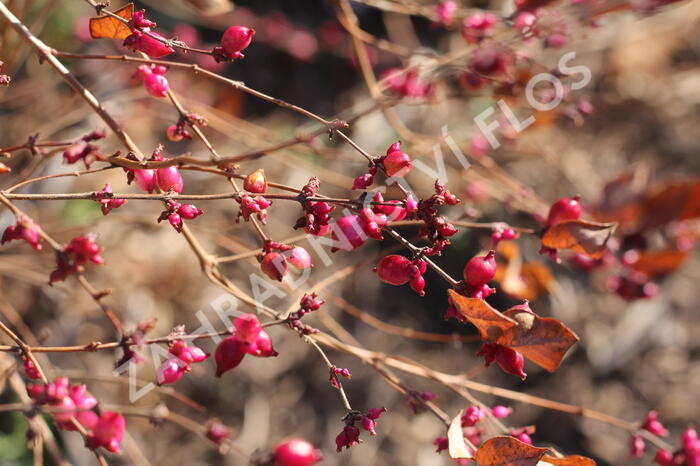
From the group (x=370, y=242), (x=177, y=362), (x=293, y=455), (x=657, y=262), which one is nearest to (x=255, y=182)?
(x=177, y=362)

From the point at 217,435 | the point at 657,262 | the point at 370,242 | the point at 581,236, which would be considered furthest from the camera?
the point at 370,242

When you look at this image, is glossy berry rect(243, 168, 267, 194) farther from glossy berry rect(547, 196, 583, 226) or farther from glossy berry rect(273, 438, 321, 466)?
glossy berry rect(547, 196, 583, 226)

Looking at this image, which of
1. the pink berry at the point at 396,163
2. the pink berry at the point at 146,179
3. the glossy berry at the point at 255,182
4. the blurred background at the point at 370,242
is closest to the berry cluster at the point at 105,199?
the pink berry at the point at 146,179

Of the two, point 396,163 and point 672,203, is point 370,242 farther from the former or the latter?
point 396,163

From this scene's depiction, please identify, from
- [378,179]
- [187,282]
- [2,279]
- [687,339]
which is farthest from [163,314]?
[687,339]

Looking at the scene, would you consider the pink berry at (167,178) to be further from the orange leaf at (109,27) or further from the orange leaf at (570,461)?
A: the orange leaf at (570,461)

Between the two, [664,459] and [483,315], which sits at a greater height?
[483,315]
